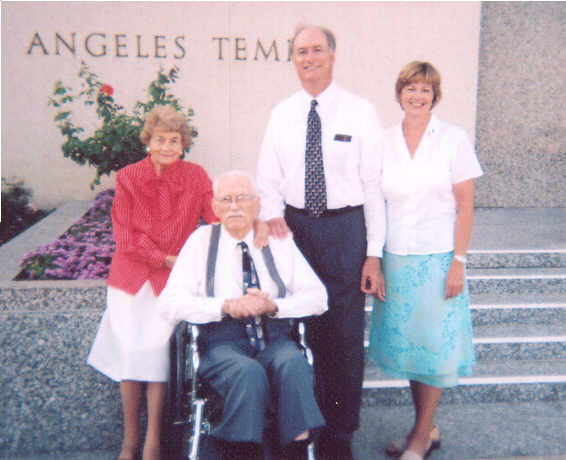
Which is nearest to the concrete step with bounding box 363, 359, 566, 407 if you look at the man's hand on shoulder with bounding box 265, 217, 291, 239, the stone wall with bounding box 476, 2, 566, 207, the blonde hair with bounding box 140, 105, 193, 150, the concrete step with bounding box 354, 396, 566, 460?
the concrete step with bounding box 354, 396, 566, 460

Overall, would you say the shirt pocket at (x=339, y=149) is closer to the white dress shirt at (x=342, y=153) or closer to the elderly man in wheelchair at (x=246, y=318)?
the white dress shirt at (x=342, y=153)

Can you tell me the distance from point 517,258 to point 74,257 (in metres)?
3.53

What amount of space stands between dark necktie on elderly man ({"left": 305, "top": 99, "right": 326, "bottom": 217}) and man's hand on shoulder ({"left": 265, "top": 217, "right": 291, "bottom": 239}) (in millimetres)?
168

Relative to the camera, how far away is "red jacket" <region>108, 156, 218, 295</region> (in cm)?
252

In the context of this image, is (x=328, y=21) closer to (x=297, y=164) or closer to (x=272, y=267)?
(x=297, y=164)

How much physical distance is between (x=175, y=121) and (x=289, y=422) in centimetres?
151

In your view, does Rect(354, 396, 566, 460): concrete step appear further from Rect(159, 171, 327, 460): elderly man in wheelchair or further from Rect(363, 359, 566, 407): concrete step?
Rect(159, 171, 327, 460): elderly man in wheelchair

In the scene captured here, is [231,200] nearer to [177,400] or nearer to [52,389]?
[177,400]

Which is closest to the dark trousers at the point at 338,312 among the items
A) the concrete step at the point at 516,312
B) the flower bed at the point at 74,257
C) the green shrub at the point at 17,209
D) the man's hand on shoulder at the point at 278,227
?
the man's hand on shoulder at the point at 278,227

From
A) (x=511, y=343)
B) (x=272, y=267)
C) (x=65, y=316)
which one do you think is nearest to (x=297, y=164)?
(x=272, y=267)

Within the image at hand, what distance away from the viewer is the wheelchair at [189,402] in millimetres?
2043

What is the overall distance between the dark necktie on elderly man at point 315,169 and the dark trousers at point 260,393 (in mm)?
740

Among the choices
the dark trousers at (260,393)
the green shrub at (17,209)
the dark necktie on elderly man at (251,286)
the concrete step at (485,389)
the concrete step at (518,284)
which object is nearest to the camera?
the dark trousers at (260,393)

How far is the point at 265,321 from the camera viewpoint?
2.33m
